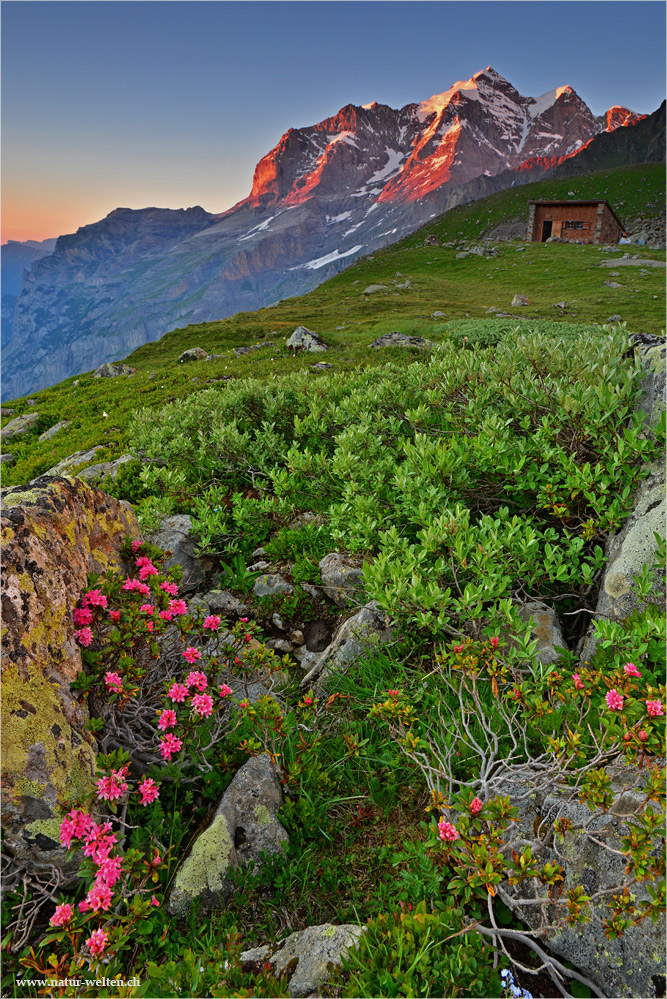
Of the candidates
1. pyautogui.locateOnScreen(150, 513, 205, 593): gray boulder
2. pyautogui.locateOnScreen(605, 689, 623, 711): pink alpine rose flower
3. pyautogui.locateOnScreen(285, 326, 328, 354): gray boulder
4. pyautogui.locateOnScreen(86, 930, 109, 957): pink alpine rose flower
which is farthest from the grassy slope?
pyautogui.locateOnScreen(605, 689, 623, 711): pink alpine rose flower

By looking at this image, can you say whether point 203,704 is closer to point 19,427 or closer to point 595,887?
point 595,887

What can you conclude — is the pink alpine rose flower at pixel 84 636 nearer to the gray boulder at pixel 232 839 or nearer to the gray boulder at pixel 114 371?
the gray boulder at pixel 232 839

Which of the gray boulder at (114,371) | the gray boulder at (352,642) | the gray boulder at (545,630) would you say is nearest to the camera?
the gray boulder at (545,630)

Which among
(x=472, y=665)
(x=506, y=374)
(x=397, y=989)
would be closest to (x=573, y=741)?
(x=472, y=665)

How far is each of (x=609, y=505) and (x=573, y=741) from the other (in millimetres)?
2552

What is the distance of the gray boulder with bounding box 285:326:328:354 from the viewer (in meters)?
28.8

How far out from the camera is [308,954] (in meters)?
2.71

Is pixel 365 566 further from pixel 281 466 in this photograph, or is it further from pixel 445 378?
pixel 281 466

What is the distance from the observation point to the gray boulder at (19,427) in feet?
70.4

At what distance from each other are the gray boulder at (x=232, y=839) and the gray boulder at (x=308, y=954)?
433 mm

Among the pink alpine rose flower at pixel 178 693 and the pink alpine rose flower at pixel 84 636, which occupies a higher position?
the pink alpine rose flower at pixel 84 636

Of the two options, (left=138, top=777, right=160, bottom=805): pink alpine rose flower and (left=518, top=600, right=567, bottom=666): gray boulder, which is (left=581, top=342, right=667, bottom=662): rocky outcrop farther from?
(left=138, top=777, right=160, bottom=805): pink alpine rose flower

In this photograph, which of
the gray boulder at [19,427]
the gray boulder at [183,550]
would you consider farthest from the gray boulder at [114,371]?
the gray boulder at [183,550]

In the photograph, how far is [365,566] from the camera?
4570 mm
